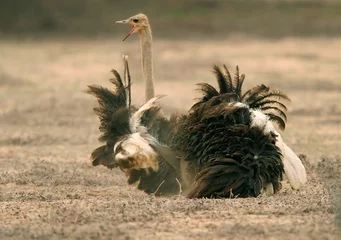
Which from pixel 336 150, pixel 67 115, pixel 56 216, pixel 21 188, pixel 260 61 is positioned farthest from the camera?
pixel 260 61

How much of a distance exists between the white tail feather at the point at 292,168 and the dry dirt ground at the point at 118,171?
99mm

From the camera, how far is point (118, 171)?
9.40m

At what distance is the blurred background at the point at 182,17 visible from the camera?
83.6 feet

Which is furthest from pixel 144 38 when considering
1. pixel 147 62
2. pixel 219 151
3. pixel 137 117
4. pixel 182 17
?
pixel 182 17

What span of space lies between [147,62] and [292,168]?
83.3 inches

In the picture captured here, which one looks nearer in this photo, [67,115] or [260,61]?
[67,115]

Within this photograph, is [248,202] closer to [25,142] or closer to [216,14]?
[25,142]

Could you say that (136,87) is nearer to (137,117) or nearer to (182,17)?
(137,117)

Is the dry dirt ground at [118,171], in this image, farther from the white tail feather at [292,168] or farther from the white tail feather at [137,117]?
the white tail feather at [137,117]

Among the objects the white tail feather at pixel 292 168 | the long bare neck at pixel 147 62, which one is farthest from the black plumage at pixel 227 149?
the long bare neck at pixel 147 62

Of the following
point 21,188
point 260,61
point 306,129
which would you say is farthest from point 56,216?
point 260,61

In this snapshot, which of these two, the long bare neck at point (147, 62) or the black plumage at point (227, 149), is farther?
the long bare neck at point (147, 62)

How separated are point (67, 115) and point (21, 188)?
525 cm

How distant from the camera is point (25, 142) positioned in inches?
435
